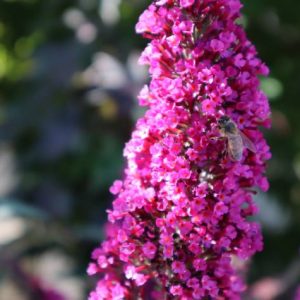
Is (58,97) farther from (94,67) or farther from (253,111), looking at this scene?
(253,111)

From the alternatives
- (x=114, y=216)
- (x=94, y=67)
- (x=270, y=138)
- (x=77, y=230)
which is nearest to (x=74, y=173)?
(x=77, y=230)

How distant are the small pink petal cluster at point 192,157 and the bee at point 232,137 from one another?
0.02m

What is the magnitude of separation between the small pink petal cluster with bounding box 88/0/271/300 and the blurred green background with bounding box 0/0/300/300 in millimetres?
2270

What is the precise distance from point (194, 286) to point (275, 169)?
2981 millimetres

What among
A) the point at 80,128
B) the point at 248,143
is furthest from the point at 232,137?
the point at 80,128

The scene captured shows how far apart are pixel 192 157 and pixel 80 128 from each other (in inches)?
116

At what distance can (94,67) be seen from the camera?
16.1ft

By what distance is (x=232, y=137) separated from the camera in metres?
1.87

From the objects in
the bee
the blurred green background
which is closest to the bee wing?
the bee

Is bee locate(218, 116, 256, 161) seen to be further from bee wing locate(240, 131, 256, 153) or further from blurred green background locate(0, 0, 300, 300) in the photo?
blurred green background locate(0, 0, 300, 300)

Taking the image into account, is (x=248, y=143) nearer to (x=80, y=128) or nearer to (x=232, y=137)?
(x=232, y=137)

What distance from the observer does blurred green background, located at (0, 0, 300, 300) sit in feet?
14.5

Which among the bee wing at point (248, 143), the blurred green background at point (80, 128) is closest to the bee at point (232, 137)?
the bee wing at point (248, 143)

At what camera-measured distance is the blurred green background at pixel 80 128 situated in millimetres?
4422
